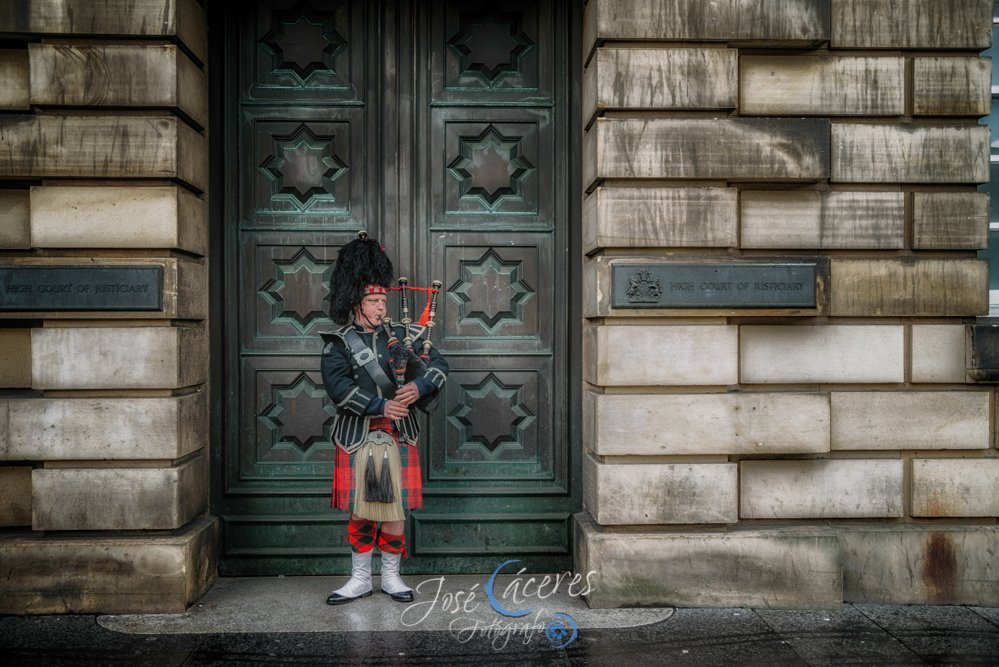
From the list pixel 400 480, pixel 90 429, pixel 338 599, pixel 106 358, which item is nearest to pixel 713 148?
pixel 400 480

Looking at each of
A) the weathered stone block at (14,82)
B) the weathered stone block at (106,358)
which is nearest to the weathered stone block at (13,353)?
the weathered stone block at (106,358)

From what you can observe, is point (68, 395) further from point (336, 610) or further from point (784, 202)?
point (784, 202)

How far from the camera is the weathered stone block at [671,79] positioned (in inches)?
197

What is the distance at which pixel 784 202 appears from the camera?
201 inches

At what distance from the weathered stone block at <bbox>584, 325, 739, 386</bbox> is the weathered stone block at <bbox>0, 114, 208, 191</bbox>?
3.08 m

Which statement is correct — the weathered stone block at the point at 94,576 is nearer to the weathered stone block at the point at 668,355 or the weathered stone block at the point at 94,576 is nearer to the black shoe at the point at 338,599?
the black shoe at the point at 338,599

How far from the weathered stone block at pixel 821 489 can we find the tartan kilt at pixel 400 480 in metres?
2.18

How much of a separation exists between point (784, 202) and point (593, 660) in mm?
3136

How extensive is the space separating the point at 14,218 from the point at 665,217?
14.0ft

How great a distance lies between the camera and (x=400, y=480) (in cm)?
495

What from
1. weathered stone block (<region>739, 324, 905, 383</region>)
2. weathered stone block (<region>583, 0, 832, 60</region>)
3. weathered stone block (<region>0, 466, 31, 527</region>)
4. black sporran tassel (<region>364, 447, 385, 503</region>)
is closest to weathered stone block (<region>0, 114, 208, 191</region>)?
weathered stone block (<region>0, 466, 31, 527</region>)

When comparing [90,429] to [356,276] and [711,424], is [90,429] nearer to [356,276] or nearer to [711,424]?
[356,276]

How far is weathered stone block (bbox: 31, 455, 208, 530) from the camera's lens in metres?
4.95

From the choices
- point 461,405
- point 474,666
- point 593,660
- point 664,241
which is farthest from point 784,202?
point 474,666
